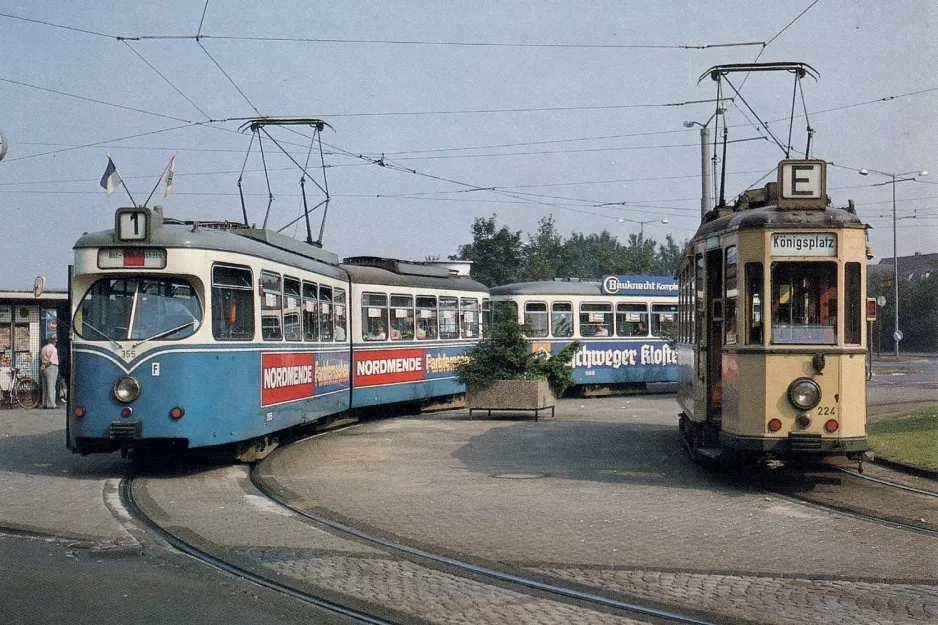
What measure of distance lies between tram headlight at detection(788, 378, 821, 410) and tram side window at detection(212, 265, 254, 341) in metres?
6.43

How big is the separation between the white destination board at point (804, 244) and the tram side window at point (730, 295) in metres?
0.47

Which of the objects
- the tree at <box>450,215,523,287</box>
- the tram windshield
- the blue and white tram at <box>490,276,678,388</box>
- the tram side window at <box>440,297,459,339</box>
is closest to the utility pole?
the blue and white tram at <box>490,276,678,388</box>

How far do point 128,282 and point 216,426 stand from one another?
1.93m

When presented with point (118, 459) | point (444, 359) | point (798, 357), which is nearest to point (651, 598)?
point (798, 357)

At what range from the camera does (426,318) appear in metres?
23.4

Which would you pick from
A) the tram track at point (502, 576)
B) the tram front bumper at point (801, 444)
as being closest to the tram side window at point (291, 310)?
the tram track at point (502, 576)

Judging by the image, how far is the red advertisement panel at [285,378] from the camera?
14.2 meters

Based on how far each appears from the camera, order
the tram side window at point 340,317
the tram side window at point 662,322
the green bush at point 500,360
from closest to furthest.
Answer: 1. the tram side window at point 340,317
2. the green bush at point 500,360
3. the tram side window at point 662,322

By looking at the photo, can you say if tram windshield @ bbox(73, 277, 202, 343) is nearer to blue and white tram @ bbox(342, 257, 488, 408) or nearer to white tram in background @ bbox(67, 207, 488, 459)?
white tram in background @ bbox(67, 207, 488, 459)

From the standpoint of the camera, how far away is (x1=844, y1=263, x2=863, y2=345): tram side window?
439 inches

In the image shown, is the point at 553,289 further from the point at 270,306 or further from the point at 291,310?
the point at 270,306

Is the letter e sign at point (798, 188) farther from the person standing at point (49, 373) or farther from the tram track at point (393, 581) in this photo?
the person standing at point (49, 373)

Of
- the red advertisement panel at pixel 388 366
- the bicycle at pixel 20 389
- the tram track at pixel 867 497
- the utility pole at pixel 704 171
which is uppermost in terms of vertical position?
the utility pole at pixel 704 171

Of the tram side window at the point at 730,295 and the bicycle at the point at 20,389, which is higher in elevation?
the tram side window at the point at 730,295
